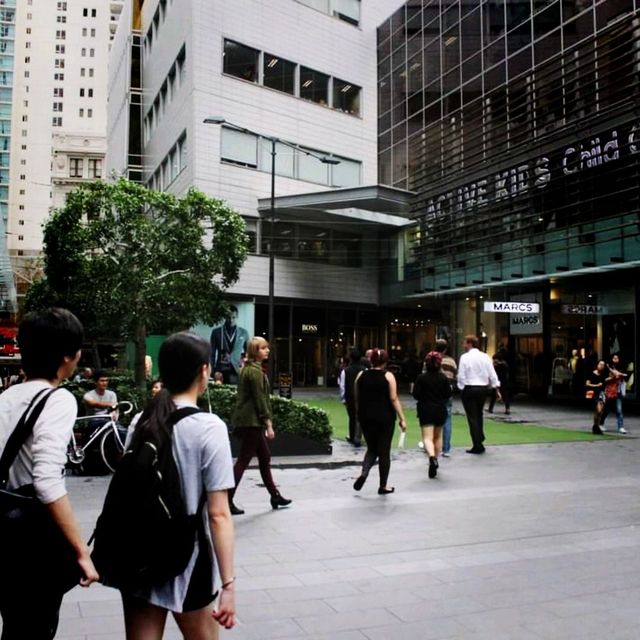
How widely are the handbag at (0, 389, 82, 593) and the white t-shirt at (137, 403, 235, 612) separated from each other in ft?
1.02

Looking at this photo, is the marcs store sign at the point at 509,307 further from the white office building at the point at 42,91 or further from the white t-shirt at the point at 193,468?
the white office building at the point at 42,91

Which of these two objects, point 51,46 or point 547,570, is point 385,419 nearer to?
point 547,570

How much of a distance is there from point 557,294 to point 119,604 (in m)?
22.0

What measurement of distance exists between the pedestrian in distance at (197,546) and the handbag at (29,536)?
25 centimetres

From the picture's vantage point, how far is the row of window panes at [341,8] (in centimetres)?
3450

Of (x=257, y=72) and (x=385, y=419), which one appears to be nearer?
(x=385, y=419)

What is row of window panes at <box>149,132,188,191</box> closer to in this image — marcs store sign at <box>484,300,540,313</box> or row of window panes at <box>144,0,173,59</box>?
row of window panes at <box>144,0,173,59</box>

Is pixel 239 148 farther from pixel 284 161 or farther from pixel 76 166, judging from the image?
pixel 76 166

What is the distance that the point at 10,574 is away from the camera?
2.52m

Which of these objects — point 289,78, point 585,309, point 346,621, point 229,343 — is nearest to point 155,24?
point 289,78

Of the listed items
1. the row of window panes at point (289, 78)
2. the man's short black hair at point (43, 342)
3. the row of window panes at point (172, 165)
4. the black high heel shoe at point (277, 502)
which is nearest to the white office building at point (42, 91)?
the row of window panes at point (172, 165)

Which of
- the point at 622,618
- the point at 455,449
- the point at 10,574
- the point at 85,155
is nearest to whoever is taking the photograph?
the point at 10,574

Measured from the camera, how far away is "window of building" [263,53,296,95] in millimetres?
32469

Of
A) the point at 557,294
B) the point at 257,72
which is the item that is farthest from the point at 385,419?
the point at 257,72
